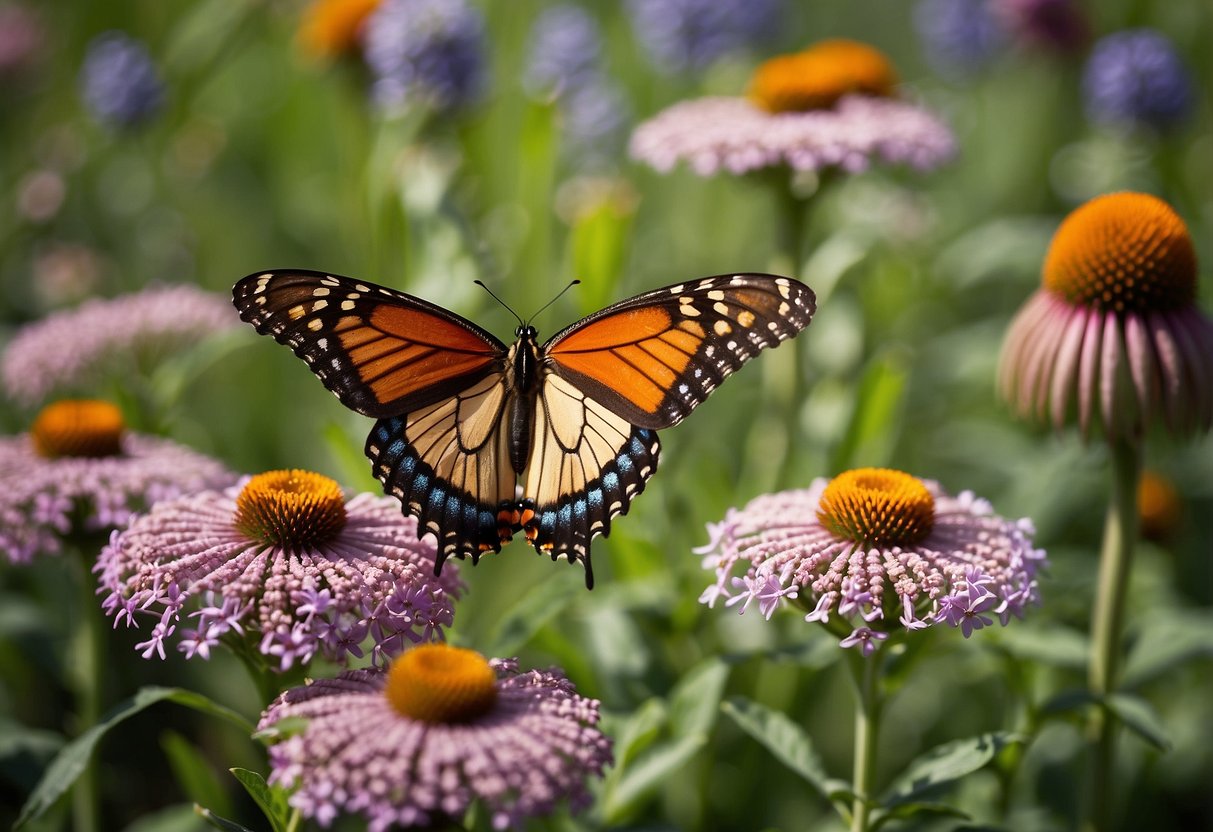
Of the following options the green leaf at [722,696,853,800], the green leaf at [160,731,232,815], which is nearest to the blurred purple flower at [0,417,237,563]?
the green leaf at [160,731,232,815]

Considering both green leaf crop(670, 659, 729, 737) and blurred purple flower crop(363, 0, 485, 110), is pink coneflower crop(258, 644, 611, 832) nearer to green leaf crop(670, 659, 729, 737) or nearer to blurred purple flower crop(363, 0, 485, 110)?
green leaf crop(670, 659, 729, 737)

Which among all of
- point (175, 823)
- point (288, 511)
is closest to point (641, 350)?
point (288, 511)

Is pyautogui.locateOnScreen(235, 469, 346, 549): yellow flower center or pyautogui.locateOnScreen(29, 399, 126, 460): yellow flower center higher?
pyautogui.locateOnScreen(29, 399, 126, 460): yellow flower center

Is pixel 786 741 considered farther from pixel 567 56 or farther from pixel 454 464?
pixel 567 56

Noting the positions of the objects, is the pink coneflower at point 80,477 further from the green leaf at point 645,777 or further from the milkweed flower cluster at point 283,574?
the green leaf at point 645,777

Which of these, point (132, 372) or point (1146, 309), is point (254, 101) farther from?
point (1146, 309)
